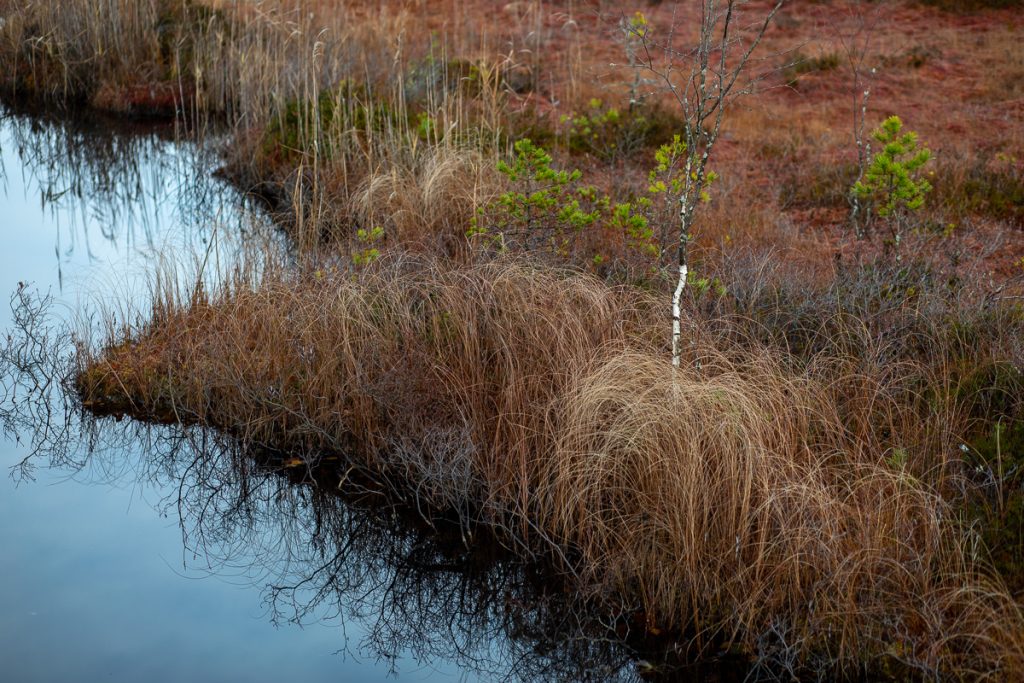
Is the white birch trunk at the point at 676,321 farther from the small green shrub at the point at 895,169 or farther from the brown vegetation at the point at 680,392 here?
the small green shrub at the point at 895,169

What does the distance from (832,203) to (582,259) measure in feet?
11.7

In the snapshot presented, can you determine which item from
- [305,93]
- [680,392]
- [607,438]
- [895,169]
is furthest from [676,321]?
[305,93]

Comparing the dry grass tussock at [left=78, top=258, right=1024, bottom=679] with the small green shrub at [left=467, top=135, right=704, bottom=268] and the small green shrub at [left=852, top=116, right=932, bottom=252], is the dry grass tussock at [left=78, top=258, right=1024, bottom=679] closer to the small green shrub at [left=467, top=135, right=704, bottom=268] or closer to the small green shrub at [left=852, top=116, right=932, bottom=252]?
the small green shrub at [left=467, top=135, right=704, bottom=268]

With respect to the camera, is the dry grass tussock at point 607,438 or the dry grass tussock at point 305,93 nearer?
the dry grass tussock at point 607,438

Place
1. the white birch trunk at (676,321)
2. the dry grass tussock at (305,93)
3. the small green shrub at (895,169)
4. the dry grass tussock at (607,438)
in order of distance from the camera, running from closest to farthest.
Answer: the dry grass tussock at (607,438) < the white birch trunk at (676,321) < the small green shrub at (895,169) < the dry grass tussock at (305,93)

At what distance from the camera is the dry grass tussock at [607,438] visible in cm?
376

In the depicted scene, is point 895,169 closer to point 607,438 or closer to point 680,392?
point 680,392

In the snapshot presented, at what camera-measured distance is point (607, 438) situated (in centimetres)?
429

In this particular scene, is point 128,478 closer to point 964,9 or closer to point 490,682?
point 490,682

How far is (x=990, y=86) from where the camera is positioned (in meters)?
12.0

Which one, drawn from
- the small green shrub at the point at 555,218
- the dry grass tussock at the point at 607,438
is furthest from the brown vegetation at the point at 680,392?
the small green shrub at the point at 555,218

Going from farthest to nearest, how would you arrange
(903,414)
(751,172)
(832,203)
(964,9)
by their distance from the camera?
(964,9) → (751,172) → (832,203) → (903,414)

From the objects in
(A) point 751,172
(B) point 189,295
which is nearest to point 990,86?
(A) point 751,172

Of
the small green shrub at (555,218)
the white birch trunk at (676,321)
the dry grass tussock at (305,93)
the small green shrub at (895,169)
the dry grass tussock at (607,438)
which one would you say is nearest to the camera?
the dry grass tussock at (607,438)
